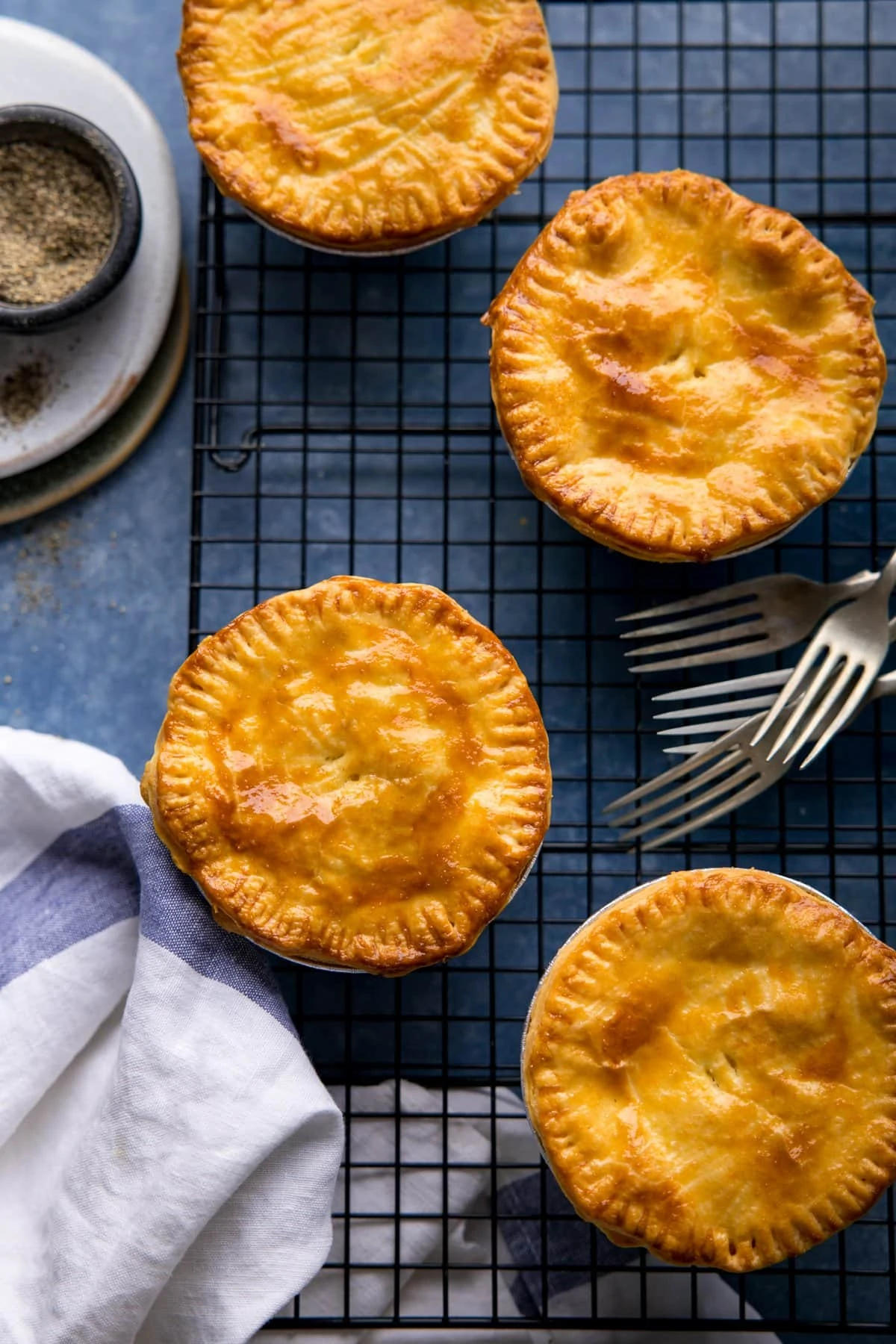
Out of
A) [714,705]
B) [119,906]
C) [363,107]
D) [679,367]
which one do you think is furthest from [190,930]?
[363,107]

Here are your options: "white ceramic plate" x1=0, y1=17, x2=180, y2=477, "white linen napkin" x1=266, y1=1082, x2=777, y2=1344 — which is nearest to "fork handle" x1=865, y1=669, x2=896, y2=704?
"white linen napkin" x1=266, y1=1082, x2=777, y2=1344

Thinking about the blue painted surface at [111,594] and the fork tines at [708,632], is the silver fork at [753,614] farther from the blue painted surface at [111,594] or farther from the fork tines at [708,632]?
the blue painted surface at [111,594]

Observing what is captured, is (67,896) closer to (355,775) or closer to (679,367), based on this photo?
(355,775)

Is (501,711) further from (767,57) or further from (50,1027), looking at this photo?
(767,57)

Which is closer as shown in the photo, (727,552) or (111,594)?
(727,552)

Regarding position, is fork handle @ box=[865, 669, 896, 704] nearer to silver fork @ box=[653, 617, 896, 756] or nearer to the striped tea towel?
silver fork @ box=[653, 617, 896, 756]

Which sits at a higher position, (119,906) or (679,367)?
(679,367)
